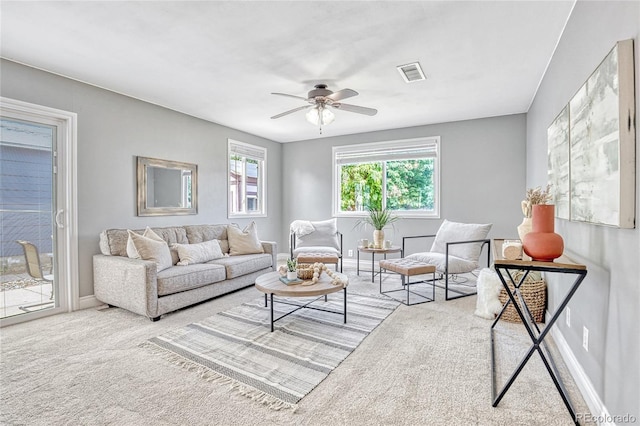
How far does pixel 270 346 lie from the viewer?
2.47 meters

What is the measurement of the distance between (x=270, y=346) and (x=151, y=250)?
1758 mm

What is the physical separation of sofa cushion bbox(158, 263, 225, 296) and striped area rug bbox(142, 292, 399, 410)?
1.52 feet

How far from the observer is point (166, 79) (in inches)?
134

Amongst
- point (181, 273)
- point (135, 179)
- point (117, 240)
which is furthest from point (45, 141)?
point (181, 273)

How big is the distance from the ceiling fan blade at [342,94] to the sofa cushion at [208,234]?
253 cm

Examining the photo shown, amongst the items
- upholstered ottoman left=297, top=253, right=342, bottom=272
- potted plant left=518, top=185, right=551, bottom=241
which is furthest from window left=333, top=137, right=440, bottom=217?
potted plant left=518, top=185, right=551, bottom=241

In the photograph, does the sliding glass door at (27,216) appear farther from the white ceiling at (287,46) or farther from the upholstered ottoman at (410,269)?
the upholstered ottoman at (410,269)

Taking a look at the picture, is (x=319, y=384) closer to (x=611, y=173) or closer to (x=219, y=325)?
(x=219, y=325)

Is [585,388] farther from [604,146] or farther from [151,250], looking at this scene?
[151,250]

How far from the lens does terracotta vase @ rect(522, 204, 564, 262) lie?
170 centimetres

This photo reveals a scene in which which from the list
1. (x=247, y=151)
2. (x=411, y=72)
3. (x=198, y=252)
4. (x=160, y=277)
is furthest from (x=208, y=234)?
(x=411, y=72)

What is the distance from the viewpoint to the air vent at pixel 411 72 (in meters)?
3.06

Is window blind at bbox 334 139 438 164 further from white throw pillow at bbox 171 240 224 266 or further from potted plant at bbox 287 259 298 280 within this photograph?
potted plant at bbox 287 259 298 280

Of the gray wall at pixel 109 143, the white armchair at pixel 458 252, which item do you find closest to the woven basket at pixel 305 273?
the white armchair at pixel 458 252
